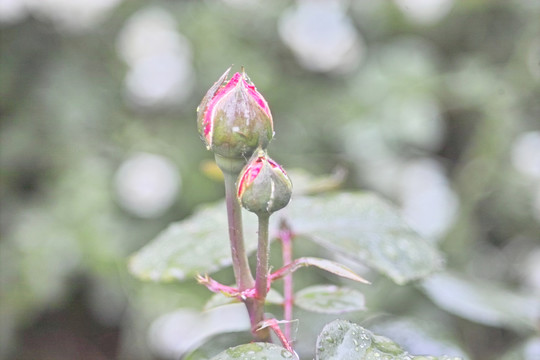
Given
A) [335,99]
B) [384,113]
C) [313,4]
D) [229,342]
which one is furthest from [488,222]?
[229,342]

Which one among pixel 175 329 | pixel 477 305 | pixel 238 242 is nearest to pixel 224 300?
pixel 238 242

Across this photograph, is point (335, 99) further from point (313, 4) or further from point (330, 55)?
point (313, 4)

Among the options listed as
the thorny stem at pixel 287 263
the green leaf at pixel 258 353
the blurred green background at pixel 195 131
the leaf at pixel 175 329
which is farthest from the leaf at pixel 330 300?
the blurred green background at pixel 195 131

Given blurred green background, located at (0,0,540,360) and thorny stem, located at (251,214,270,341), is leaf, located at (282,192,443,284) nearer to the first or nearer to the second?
thorny stem, located at (251,214,270,341)

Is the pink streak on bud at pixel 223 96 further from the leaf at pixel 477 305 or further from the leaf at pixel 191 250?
the leaf at pixel 477 305

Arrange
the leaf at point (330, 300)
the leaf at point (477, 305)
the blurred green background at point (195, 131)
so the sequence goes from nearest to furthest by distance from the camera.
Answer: the leaf at point (330, 300), the leaf at point (477, 305), the blurred green background at point (195, 131)

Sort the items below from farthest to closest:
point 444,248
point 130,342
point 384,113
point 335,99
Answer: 1. point 335,99
2. point 384,113
3. point 130,342
4. point 444,248

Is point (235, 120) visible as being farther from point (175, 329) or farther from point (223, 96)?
point (175, 329)
